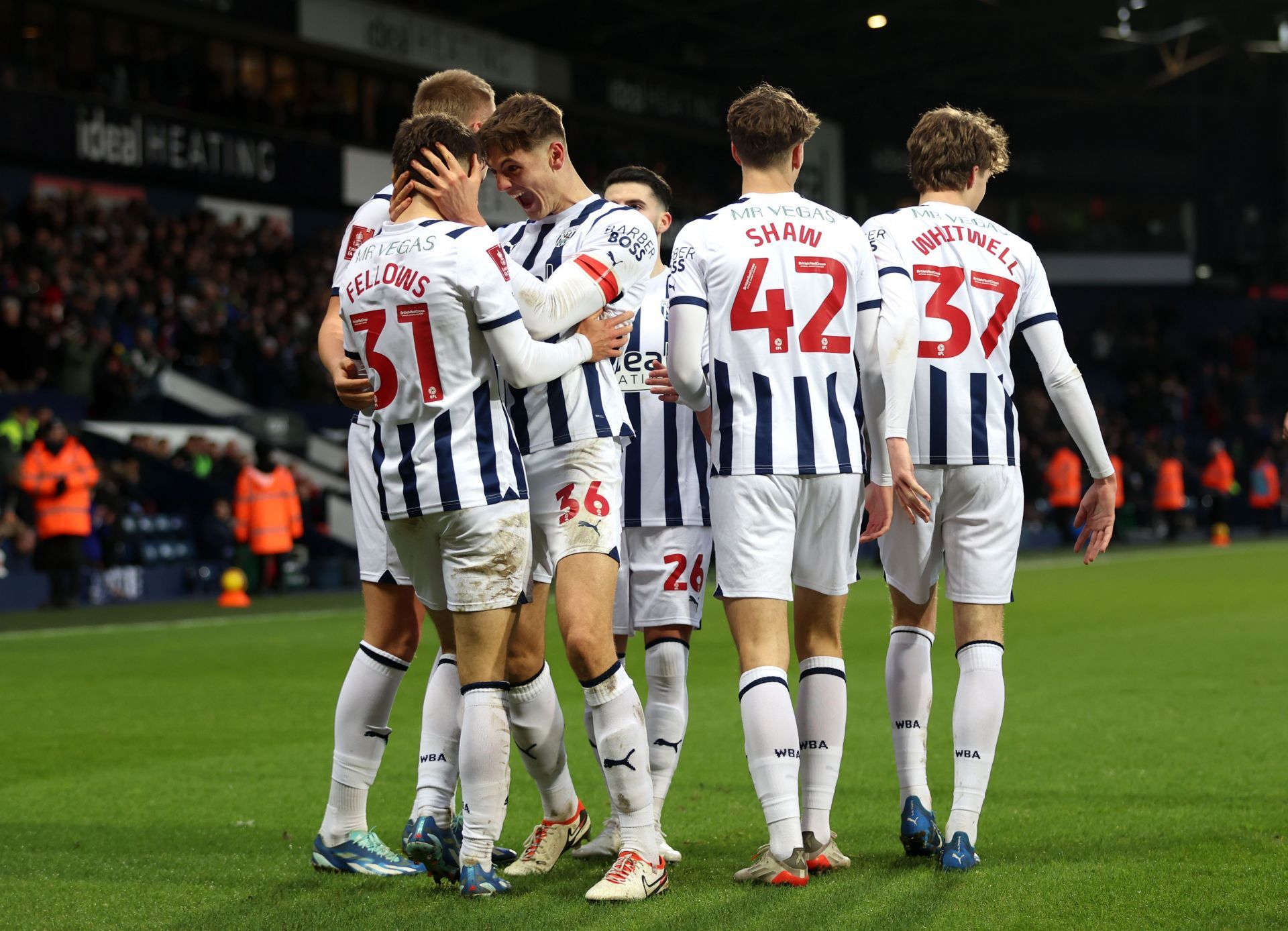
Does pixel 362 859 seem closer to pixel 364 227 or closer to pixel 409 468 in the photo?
pixel 409 468

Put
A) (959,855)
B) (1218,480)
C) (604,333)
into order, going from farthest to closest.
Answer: (1218,480) → (959,855) → (604,333)

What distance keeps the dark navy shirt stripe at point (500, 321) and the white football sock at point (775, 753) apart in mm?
1204

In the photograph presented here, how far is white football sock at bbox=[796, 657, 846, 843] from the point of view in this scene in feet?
15.0

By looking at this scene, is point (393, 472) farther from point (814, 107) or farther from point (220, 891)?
point (814, 107)

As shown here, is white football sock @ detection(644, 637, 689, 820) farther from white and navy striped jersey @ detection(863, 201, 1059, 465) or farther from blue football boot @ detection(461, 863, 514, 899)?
white and navy striped jersey @ detection(863, 201, 1059, 465)

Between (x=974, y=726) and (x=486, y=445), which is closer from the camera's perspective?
(x=486, y=445)

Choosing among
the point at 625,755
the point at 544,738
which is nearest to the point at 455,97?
the point at 544,738

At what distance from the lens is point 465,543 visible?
4.14m

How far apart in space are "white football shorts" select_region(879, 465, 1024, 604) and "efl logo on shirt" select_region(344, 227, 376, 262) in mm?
1818

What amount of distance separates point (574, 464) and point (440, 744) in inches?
37.3

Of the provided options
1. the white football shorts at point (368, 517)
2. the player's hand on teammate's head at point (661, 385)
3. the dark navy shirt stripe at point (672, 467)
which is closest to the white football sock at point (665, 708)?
the dark navy shirt stripe at point (672, 467)

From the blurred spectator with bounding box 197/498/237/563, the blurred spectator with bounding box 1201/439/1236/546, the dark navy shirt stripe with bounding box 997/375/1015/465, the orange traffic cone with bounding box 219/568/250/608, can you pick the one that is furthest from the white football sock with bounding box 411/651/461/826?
the blurred spectator with bounding box 1201/439/1236/546

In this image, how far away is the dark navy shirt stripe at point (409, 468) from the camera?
13.5 ft

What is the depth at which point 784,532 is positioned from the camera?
4.41 m
